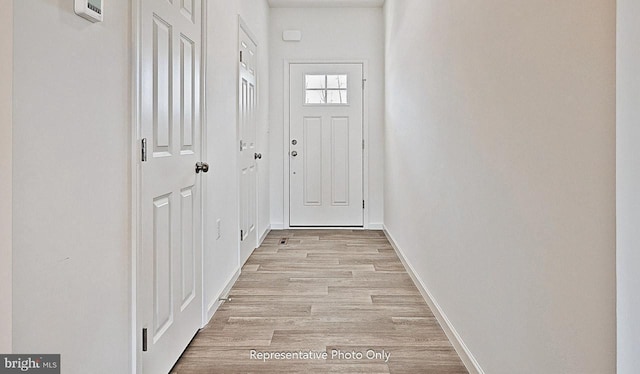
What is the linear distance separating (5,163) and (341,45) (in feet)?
16.5

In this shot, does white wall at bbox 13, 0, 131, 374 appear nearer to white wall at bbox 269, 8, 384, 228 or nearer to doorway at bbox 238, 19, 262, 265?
doorway at bbox 238, 19, 262, 265

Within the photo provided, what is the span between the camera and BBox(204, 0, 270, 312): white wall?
9.00 feet

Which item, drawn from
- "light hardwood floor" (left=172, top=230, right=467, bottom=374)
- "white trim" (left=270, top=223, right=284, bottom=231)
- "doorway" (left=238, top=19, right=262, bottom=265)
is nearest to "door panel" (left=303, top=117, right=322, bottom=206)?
"white trim" (left=270, top=223, right=284, bottom=231)

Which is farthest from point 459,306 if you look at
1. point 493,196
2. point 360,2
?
point 360,2

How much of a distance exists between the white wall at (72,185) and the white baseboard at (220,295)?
1.07m

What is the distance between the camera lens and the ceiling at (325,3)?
216 inches

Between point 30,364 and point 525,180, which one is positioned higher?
point 525,180

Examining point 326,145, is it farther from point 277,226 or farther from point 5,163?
point 5,163

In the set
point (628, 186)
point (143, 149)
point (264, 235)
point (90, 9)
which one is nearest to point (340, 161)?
point (264, 235)

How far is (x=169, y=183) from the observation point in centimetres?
202

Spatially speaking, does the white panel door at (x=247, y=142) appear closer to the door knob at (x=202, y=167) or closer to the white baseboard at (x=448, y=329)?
the door knob at (x=202, y=167)

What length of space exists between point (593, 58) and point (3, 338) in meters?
1.38

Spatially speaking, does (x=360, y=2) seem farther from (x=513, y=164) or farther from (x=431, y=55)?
(x=513, y=164)

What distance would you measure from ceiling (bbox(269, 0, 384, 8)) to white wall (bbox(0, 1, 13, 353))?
4767 mm
